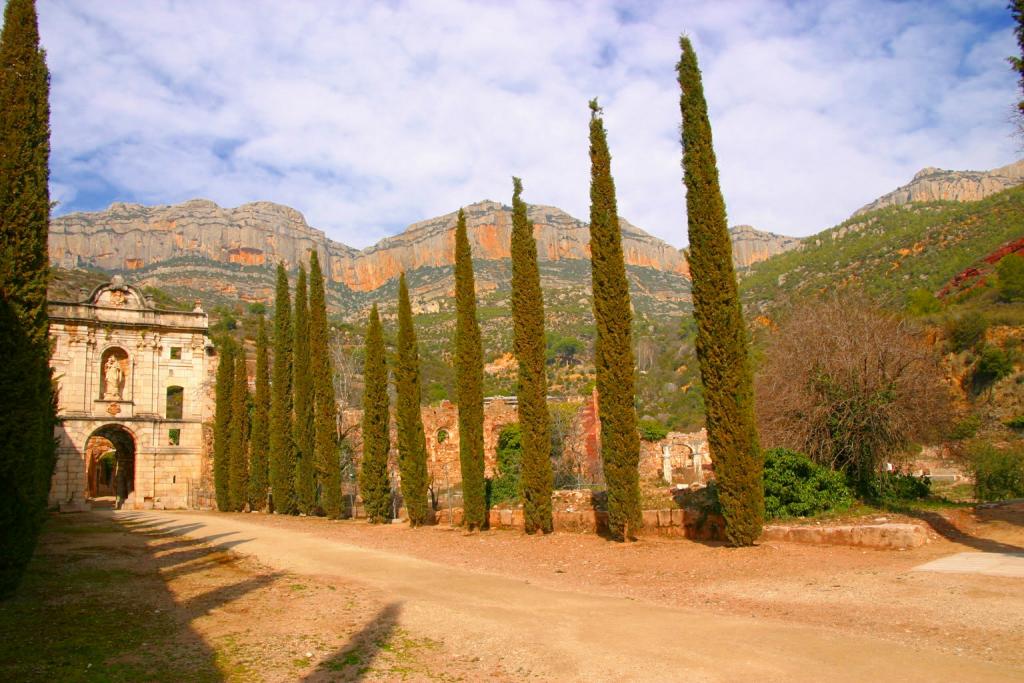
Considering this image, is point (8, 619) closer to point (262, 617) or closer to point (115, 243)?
point (262, 617)

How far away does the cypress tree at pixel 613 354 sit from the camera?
47.0 ft

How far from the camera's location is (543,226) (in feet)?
395

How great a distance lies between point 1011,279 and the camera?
36.9 meters

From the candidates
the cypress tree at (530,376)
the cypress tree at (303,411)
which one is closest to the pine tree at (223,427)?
the cypress tree at (303,411)

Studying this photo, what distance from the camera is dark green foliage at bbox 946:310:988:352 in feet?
108

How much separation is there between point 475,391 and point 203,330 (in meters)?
26.8

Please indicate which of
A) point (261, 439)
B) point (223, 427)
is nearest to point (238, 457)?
point (261, 439)

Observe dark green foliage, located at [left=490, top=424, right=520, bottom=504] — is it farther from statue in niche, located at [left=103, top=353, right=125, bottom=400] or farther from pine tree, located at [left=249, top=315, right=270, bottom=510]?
statue in niche, located at [left=103, top=353, right=125, bottom=400]

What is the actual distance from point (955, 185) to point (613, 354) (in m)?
99.0

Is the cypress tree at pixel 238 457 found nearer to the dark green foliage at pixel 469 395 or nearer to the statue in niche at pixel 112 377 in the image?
the statue in niche at pixel 112 377

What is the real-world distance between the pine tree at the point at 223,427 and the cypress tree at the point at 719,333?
25904 millimetres

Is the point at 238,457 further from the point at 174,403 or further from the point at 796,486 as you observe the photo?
the point at 796,486

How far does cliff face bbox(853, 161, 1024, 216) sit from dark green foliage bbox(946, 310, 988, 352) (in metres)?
62.2

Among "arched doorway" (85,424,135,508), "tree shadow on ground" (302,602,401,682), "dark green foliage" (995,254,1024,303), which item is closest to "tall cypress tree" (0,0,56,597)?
"tree shadow on ground" (302,602,401,682)
